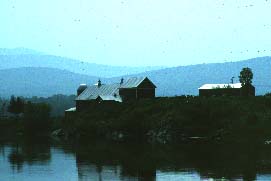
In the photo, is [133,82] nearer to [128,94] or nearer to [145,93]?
[128,94]

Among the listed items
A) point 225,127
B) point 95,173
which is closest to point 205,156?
point 95,173

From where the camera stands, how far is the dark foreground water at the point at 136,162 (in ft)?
179

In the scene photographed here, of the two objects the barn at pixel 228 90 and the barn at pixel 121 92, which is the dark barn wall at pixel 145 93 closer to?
the barn at pixel 121 92

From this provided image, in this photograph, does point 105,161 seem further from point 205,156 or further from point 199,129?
point 199,129

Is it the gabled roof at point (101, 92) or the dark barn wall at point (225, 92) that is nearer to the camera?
the dark barn wall at point (225, 92)

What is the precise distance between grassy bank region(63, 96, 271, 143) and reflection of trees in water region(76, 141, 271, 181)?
13176 millimetres

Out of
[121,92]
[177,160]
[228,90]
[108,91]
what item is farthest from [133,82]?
[177,160]

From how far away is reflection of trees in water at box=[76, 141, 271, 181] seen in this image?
A: 2194 inches

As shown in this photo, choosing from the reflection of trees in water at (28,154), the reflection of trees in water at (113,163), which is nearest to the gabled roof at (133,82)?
the reflection of trees in water at (28,154)

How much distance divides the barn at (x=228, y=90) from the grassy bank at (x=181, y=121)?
35.8ft

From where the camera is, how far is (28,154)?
3118 inches

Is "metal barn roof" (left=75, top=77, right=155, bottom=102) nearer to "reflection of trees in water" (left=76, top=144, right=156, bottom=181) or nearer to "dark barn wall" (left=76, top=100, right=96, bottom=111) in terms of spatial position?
"dark barn wall" (left=76, top=100, right=96, bottom=111)

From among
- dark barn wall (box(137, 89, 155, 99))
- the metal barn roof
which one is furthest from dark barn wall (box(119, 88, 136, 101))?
dark barn wall (box(137, 89, 155, 99))

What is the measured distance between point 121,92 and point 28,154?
152 ft
